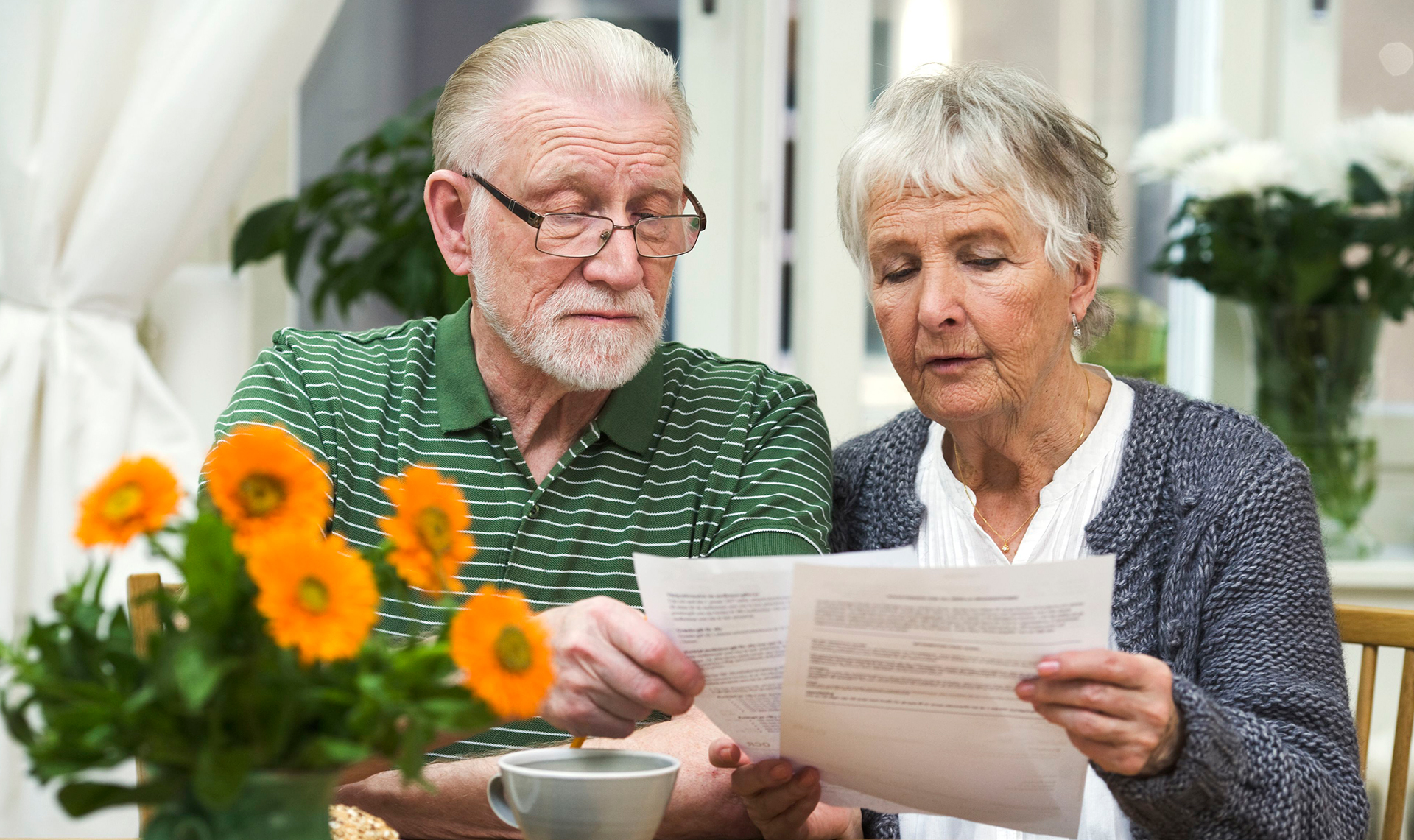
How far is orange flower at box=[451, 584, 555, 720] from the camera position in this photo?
1.98 feet

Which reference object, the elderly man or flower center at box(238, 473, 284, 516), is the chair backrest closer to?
the elderly man

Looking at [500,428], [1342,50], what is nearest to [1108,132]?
[1342,50]

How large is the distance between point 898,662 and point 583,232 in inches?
26.1

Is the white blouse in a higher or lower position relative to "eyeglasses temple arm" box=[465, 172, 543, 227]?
lower

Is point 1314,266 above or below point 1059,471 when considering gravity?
above

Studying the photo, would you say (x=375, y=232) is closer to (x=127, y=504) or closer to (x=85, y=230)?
(x=85, y=230)

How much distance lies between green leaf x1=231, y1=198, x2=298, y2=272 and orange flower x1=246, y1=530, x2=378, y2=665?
6.31 ft

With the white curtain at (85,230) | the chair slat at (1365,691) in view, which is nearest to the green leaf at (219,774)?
the chair slat at (1365,691)

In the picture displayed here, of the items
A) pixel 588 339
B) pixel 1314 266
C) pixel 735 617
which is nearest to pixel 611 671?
pixel 735 617

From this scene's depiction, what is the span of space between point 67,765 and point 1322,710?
1005mm

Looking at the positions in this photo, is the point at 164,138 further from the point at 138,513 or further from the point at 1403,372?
the point at 1403,372

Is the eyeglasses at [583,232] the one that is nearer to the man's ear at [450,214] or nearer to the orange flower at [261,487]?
the man's ear at [450,214]

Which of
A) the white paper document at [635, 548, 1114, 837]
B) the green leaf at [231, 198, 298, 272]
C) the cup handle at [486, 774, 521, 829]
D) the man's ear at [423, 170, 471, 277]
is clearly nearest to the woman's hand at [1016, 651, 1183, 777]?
the white paper document at [635, 548, 1114, 837]

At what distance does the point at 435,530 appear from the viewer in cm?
65
